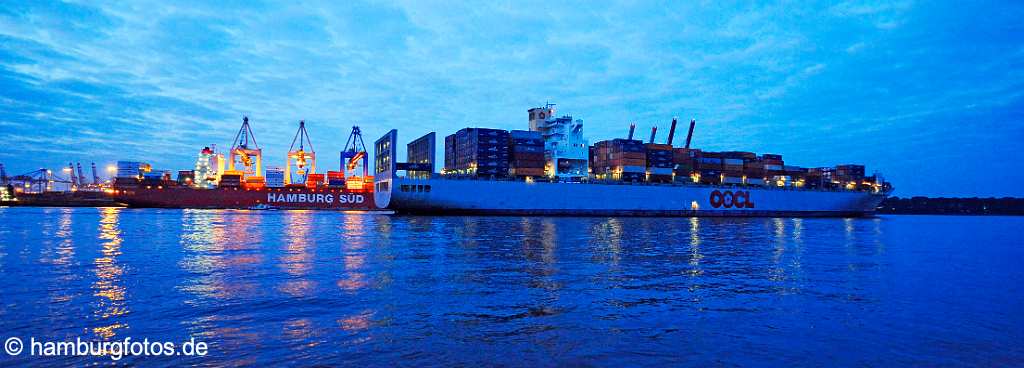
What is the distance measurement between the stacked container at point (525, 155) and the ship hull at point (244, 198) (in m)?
31.1

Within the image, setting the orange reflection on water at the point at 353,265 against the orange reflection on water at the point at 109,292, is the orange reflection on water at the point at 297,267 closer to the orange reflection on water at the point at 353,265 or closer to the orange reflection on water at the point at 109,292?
the orange reflection on water at the point at 353,265

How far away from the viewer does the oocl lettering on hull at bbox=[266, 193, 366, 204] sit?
84750 mm

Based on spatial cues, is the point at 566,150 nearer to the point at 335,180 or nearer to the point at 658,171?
the point at 658,171

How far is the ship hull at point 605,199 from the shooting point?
187 feet

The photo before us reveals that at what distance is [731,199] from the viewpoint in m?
70.9

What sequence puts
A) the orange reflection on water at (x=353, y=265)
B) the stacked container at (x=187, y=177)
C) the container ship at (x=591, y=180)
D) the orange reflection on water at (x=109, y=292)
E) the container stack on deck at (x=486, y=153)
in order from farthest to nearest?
the stacked container at (x=187, y=177), the container stack on deck at (x=486, y=153), the container ship at (x=591, y=180), the orange reflection on water at (x=353, y=265), the orange reflection on water at (x=109, y=292)

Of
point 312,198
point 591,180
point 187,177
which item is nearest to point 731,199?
point 591,180

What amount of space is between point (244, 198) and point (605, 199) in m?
58.1

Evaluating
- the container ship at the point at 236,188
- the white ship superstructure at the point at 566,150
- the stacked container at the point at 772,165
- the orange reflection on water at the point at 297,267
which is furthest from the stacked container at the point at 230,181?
the stacked container at the point at 772,165

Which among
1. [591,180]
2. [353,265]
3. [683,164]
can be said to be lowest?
[353,265]

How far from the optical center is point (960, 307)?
1048 cm

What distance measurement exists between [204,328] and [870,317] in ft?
36.2

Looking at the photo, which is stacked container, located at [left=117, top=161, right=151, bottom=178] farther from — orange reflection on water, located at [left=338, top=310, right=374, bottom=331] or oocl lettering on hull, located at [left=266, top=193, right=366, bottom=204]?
orange reflection on water, located at [left=338, top=310, right=374, bottom=331]

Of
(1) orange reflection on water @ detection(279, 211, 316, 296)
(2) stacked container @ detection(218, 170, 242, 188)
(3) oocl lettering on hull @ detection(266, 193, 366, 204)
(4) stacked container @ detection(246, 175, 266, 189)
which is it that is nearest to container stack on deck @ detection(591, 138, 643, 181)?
(3) oocl lettering on hull @ detection(266, 193, 366, 204)
